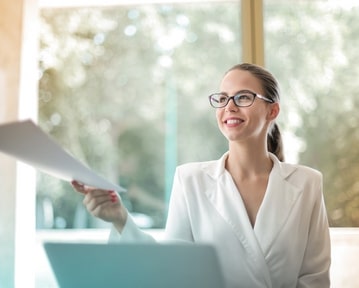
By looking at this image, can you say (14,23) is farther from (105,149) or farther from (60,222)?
(60,222)

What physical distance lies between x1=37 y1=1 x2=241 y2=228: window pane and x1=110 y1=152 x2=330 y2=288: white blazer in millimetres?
676

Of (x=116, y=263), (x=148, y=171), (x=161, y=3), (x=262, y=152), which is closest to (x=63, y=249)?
(x=116, y=263)

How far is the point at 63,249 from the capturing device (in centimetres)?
69

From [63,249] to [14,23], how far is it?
4.92ft

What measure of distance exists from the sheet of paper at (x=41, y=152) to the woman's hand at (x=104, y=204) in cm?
8

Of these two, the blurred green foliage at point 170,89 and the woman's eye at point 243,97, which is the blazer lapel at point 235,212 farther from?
the blurred green foliage at point 170,89

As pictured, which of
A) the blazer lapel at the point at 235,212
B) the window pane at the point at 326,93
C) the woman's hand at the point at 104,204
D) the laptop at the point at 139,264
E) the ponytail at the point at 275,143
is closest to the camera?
the laptop at the point at 139,264

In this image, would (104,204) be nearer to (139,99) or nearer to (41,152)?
(41,152)

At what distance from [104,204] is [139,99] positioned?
112 cm

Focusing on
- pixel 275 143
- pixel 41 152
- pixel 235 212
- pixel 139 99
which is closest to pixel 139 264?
pixel 41 152

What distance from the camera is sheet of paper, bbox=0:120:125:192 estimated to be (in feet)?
2.19

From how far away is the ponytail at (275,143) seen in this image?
4.72 ft

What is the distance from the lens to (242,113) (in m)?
1.20

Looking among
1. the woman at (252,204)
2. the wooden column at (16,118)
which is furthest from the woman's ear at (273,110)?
the wooden column at (16,118)
